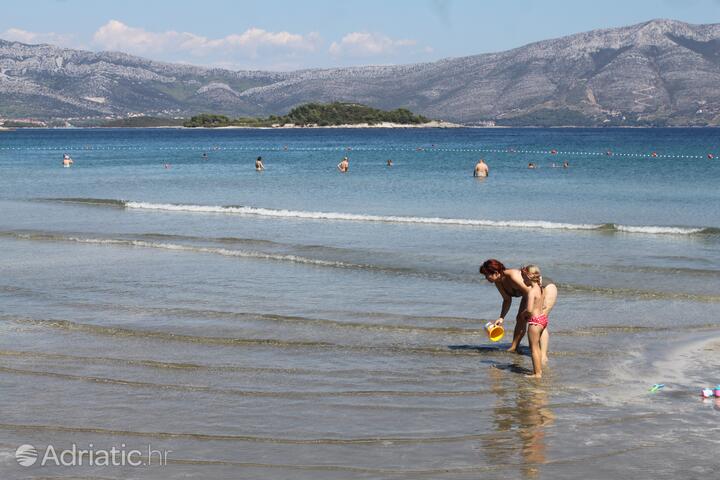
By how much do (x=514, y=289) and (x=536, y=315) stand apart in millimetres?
813

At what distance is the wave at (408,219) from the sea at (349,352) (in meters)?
0.22

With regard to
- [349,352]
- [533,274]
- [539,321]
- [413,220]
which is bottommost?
[349,352]

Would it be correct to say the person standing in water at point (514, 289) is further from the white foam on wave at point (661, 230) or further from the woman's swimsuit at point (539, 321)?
the white foam on wave at point (661, 230)

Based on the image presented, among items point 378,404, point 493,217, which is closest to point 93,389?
point 378,404

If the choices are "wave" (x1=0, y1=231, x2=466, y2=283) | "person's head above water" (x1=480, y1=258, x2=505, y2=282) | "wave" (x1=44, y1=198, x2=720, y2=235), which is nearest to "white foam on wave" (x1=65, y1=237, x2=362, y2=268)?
"wave" (x1=0, y1=231, x2=466, y2=283)

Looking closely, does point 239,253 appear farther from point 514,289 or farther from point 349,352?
point 514,289

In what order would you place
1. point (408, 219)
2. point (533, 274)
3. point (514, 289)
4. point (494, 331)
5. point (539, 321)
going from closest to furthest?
point (539, 321) → point (533, 274) → point (494, 331) → point (514, 289) → point (408, 219)

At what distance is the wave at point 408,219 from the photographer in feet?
101

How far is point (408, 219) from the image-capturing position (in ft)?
112

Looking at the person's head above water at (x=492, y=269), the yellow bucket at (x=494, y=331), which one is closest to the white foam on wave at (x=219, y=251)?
the yellow bucket at (x=494, y=331)

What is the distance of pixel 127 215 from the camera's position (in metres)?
37.7

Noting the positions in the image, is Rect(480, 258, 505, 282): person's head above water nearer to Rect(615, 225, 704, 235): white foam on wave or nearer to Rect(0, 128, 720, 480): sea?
Rect(0, 128, 720, 480): sea

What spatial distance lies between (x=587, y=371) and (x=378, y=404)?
3390 mm

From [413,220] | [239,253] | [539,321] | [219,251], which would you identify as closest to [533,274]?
[539,321]
